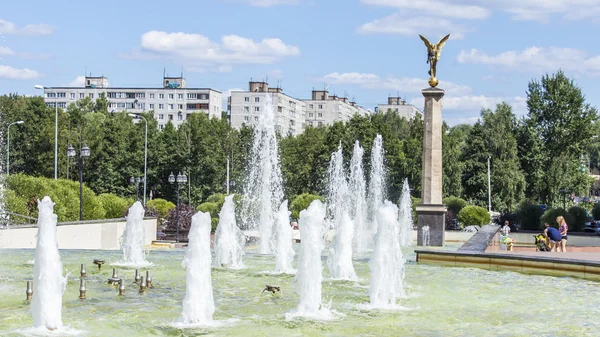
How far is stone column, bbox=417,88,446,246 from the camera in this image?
28.2 meters

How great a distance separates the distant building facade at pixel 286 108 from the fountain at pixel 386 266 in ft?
304

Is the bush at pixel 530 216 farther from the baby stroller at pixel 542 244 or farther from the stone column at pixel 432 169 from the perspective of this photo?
the baby stroller at pixel 542 244

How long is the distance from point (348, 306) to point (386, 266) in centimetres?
102

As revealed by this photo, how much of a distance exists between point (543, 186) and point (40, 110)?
1533 inches

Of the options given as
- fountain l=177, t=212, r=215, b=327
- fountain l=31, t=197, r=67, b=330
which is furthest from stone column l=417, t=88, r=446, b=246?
fountain l=31, t=197, r=67, b=330

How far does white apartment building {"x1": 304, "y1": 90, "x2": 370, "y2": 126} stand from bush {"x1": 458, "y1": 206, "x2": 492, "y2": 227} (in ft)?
281

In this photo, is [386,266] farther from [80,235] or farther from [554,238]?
[80,235]

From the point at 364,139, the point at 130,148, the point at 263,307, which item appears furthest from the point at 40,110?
the point at 263,307

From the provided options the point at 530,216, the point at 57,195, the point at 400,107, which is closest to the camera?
the point at 57,195

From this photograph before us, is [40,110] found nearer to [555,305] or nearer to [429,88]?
[429,88]

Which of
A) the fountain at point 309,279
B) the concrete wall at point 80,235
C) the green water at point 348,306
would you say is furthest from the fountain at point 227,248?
the concrete wall at point 80,235

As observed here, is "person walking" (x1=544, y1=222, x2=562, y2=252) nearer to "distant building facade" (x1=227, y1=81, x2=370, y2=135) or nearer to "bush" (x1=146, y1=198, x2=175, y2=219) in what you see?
"bush" (x1=146, y1=198, x2=175, y2=219)

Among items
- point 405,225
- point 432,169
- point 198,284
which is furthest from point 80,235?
point 198,284

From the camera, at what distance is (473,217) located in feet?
135
